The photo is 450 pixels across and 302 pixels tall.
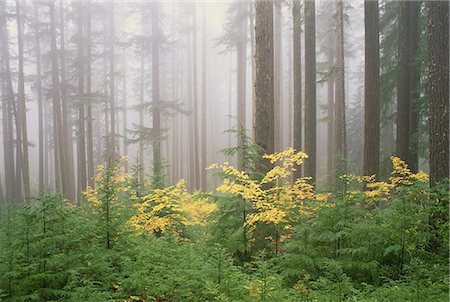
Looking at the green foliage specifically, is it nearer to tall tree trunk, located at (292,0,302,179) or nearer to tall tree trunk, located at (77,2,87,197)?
tall tree trunk, located at (292,0,302,179)

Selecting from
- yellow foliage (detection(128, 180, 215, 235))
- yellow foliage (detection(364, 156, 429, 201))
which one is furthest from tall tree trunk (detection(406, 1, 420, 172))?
yellow foliage (detection(128, 180, 215, 235))

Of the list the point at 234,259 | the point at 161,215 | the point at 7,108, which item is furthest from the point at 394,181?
the point at 7,108

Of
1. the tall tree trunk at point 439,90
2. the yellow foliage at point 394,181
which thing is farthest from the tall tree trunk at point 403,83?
the tall tree trunk at point 439,90

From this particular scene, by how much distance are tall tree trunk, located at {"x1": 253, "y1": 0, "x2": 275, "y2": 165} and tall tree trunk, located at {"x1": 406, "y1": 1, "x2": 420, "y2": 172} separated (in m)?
6.82

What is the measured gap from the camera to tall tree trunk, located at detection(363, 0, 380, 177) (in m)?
10.7

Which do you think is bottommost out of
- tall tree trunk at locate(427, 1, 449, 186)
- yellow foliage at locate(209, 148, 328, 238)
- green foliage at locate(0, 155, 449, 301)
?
green foliage at locate(0, 155, 449, 301)

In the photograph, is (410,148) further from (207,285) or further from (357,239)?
(207,285)

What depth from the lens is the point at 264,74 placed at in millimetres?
9094

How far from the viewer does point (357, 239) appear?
21.1ft

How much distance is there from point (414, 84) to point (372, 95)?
3.86 metres

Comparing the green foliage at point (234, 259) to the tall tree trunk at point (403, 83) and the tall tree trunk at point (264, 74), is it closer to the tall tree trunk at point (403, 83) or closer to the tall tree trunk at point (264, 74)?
the tall tree trunk at point (264, 74)

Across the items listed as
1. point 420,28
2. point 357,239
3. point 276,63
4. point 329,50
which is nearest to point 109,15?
point 276,63

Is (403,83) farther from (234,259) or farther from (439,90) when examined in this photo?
(234,259)

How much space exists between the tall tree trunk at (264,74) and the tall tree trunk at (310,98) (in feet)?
14.0
